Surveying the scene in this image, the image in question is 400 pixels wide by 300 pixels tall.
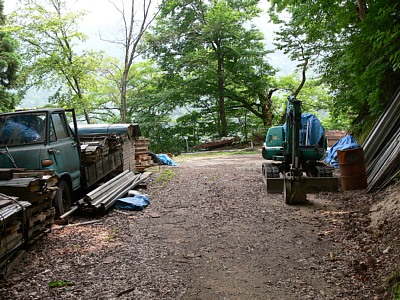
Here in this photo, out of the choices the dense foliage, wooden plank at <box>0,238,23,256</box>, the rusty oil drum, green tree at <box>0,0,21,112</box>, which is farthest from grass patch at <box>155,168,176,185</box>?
the dense foliage

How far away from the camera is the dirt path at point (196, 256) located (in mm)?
4059

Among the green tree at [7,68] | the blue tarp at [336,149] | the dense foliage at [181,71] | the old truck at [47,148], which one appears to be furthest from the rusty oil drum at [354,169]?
the green tree at [7,68]

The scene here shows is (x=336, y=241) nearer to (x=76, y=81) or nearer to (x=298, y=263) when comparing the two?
(x=298, y=263)

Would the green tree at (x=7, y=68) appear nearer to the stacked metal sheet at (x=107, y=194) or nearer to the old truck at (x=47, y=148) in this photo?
the stacked metal sheet at (x=107, y=194)

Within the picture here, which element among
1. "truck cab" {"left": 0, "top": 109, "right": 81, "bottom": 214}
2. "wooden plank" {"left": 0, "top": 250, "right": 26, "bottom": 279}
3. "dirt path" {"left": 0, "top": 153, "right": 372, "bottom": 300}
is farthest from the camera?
"truck cab" {"left": 0, "top": 109, "right": 81, "bottom": 214}

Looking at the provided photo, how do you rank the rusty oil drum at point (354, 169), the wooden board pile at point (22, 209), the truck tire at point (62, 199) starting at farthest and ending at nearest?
1. the rusty oil drum at point (354, 169)
2. the truck tire at point (62, 199)
3. the wooden board pile at point (22, 209)

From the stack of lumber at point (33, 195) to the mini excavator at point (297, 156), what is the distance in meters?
4.82

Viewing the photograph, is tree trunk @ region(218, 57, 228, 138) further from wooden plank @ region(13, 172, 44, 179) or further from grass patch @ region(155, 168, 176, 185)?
wooden plank @ region(13, 172, 44, 179)

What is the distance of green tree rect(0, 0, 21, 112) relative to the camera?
52.9 ft

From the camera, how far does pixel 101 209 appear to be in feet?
24.1

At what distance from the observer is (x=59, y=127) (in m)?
7.76

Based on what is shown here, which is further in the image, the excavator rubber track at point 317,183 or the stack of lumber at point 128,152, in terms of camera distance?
the stack of lumber at point 128,152

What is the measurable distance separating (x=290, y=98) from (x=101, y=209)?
16.2ft

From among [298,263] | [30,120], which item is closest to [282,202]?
[298,263]
